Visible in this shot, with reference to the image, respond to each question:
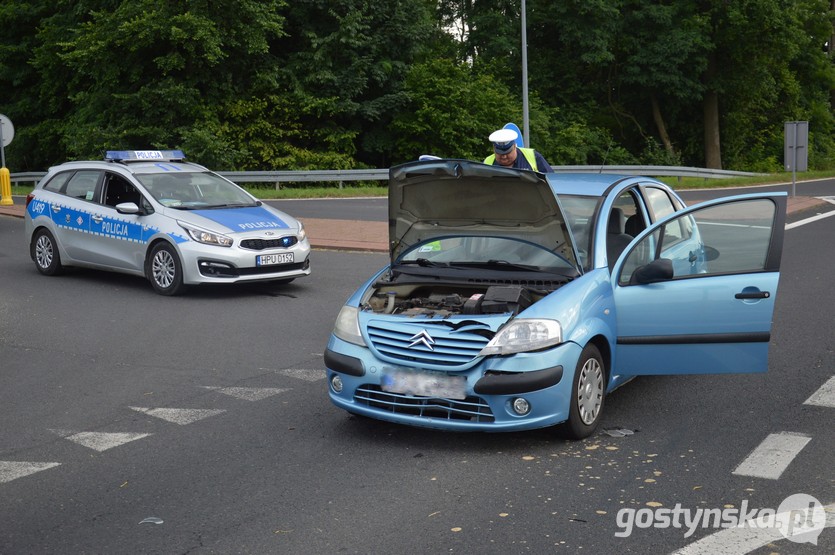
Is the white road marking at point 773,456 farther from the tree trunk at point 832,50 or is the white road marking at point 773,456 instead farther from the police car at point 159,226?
the tree trunk at point 832,50

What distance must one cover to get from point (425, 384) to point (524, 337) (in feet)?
2.17

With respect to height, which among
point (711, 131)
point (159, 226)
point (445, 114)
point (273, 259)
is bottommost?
point (273, 259)

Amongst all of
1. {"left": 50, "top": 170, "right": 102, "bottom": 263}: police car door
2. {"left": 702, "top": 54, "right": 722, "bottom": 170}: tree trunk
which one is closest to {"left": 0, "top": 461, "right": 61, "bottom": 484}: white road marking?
{"left": 50, "top": 170, "right": 102, "bottom": 263}: police car door

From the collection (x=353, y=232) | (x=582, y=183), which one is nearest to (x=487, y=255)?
(x=582, y=183)

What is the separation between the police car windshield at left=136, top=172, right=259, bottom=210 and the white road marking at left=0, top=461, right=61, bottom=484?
6677 millimetres

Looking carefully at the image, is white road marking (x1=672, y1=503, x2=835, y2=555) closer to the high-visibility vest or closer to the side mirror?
the side mirror

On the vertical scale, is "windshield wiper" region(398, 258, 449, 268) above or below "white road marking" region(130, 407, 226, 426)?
above

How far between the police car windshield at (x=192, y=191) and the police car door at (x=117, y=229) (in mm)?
270

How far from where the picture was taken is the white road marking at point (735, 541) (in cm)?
449

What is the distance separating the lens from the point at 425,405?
6.05 m

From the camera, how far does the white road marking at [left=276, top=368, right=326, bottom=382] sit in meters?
8.03

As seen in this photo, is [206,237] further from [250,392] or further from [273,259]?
[250,392]

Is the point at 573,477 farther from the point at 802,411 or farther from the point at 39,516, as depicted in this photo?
the point at 39,516

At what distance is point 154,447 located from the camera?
20.7 ft
